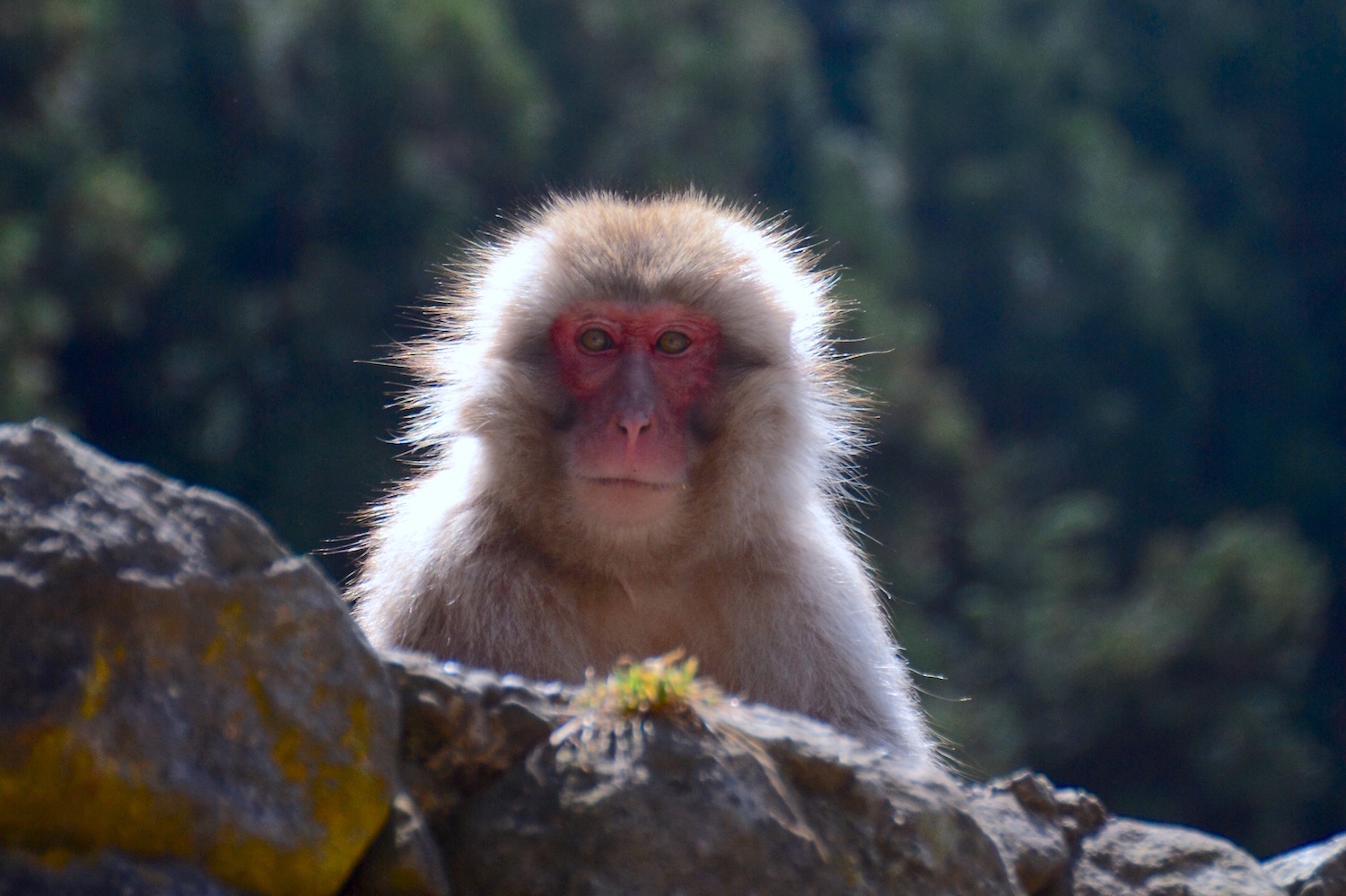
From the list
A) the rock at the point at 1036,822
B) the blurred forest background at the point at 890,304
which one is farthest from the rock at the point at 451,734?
the blurred forest background at the point at 890,304

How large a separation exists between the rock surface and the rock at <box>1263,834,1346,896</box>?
2.90 ft

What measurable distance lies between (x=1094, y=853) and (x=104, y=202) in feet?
39.6

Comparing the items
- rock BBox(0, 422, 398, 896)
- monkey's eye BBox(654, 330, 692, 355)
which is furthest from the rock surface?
Answer: monkey's eye BBox(654, 330, 692, 355)

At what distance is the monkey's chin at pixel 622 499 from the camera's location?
139 inches

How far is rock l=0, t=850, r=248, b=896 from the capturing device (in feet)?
5.52

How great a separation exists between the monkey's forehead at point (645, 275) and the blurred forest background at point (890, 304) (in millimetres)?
6309

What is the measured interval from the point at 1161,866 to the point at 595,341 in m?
1.64

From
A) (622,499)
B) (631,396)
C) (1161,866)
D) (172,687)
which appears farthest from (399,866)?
(631,396)

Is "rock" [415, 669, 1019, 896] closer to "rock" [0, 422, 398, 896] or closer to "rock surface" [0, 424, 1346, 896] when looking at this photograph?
"rock surface" [0, 424, 1346, 896]

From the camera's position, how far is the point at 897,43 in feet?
87.3

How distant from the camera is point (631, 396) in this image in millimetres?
3604

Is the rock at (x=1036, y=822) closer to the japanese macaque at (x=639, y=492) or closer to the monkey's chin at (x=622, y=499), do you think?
the japanese macaque at (x=639, y=492)

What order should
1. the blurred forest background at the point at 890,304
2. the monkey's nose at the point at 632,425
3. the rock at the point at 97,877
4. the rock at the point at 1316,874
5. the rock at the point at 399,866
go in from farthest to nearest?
the blurred forest background at the point at 890,304, the monkey's nose at the point at 632,425, the rock at the point at 1316,874, the rock at the point at 399,866, the rock at the point at 97,877

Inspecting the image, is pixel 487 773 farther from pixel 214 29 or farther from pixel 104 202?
pixel 214 29
